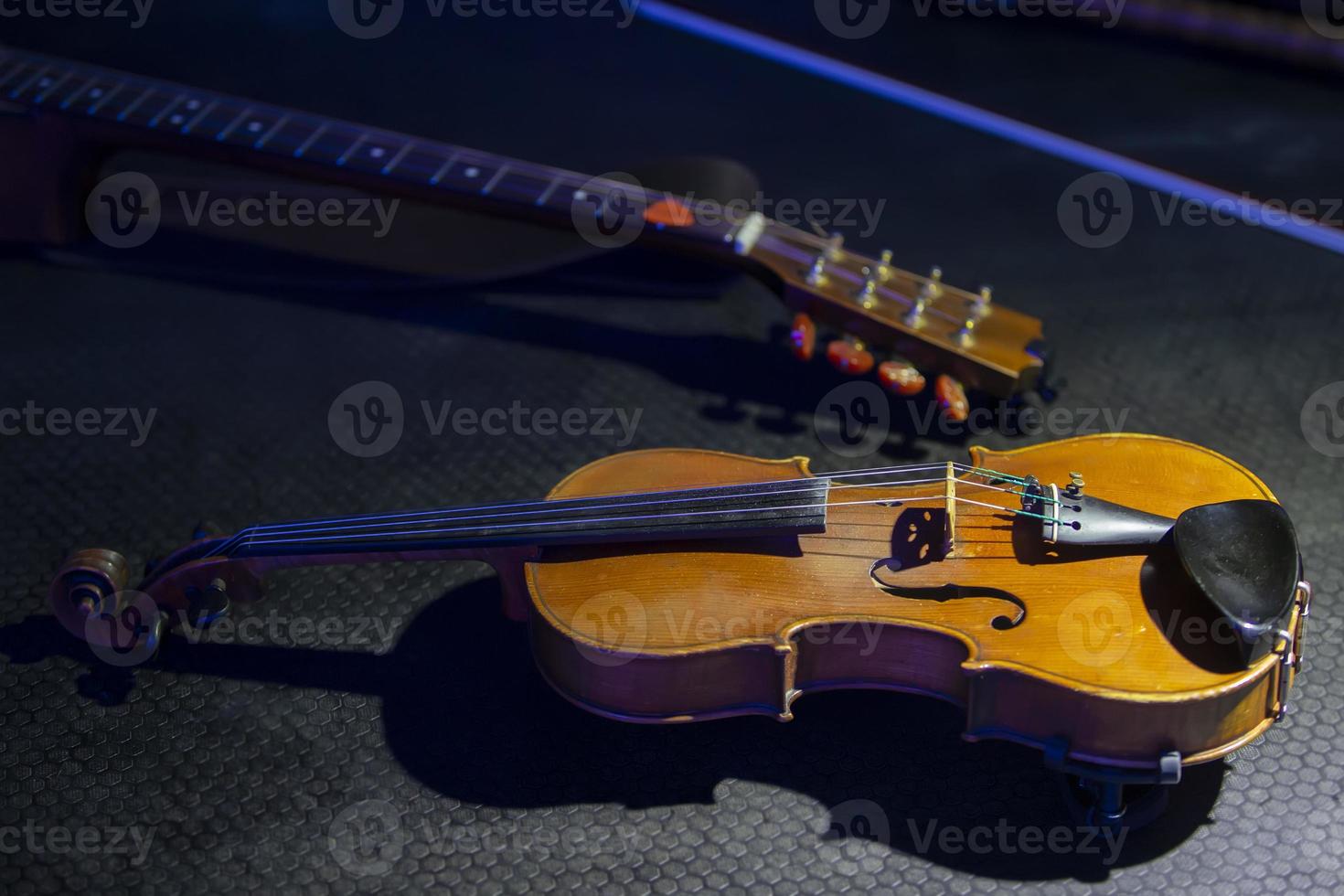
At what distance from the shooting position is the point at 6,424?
2080 millimetres

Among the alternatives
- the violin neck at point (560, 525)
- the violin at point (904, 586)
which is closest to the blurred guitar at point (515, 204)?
the violin at point (904, 586)

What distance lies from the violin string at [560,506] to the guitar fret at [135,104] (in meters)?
1.01

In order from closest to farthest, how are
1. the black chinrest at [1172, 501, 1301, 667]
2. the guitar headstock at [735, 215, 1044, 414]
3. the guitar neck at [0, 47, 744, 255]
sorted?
the black chinrest at [1172, 501, 1301, 667]
the guitar headstock at [735, 215, 1044, 414]
the guitar neck at [0, 47, 744, 255]

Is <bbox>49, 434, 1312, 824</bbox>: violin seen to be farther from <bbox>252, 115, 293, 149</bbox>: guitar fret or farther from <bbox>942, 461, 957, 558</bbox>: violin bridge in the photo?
<bbox>252, 115, 293, 149</bbox>: guitar fret

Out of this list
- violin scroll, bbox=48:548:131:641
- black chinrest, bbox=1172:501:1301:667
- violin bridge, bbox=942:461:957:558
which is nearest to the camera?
black chinrest, bbox=1172:501:1301:667

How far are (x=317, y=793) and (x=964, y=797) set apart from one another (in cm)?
80

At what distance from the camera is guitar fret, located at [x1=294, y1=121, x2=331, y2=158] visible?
2145mm

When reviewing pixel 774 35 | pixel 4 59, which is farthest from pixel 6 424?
pixel 774 35

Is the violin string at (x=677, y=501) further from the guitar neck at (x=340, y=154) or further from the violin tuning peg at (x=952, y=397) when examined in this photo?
the guitar neck at (x=340, y=154)

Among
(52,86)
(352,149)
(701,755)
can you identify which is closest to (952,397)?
(701,755)

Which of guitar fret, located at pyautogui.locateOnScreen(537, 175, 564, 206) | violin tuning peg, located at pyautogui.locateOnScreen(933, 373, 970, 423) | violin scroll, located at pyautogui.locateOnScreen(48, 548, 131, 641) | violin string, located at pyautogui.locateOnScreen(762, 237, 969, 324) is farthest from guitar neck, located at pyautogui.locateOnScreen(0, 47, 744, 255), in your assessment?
violin scroll, located at pyautogui.locateOnScreen(48, 548, 131, 641)

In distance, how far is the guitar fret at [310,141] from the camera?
2145mm

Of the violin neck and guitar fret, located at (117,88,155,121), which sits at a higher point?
guitar fret, located at (117,88,155,121)

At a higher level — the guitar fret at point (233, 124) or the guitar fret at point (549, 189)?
the guitar fret at point (233, 124)
